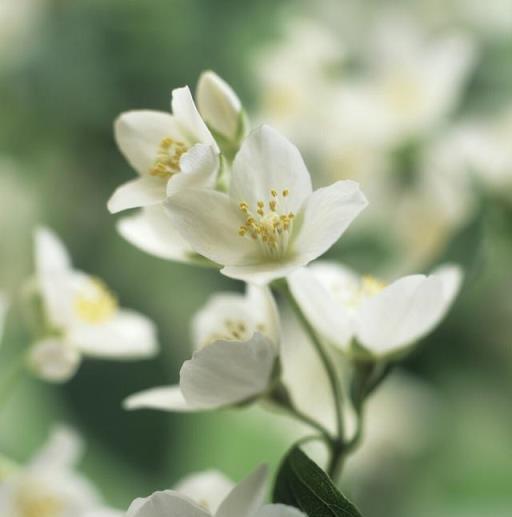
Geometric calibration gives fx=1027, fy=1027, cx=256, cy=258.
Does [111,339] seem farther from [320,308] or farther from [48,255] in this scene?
[320,308]

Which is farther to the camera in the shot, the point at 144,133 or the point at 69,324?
the point at 69,324

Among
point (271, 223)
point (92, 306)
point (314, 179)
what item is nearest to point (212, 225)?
point (271, 223)

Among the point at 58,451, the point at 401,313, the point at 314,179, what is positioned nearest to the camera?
the point at 401,313

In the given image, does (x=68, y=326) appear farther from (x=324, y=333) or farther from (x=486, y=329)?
(x=486, y=329)

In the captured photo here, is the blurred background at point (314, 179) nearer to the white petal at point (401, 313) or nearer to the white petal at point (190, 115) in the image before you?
the white petal at point (401, 313)

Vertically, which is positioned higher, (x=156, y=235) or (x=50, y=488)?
(x=156, y=235)

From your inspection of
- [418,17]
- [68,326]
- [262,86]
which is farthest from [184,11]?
[68,326]

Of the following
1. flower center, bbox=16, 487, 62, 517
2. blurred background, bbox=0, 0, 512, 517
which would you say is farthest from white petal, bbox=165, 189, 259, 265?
blurred background, bbox=0, 0, 512, 517

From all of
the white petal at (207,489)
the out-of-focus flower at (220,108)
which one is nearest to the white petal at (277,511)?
the white petal at (207,489)
